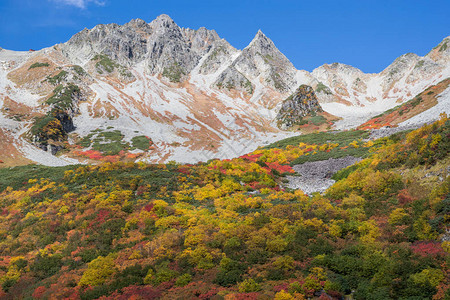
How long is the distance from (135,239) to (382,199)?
1893 centimetres

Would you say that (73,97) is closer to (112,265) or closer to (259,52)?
(112,265)

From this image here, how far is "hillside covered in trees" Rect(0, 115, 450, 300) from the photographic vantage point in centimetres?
1233

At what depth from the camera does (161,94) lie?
143 metres

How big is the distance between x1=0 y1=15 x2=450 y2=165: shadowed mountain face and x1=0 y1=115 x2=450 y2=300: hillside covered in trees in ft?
163

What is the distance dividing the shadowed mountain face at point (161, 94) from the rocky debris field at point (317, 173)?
3818 centimetres

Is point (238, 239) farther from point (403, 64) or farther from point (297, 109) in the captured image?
point (403, 64)

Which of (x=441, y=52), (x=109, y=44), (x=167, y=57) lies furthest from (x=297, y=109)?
(x=109, y=44)

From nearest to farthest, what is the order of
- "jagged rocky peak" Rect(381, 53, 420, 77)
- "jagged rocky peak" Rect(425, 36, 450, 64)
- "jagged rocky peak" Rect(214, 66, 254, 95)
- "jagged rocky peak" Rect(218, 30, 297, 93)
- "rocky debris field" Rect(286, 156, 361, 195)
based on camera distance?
"rocky debris field" Rect(286, 156, 361, 195) < "jagged rocky peak" Rect(425, 36, 450, 64) < "jagged rocky peak" Rect(214, 66, 254, 95) < "jagged rocky peak" Rect(218, 30, 297, 93) < "jagged rocky peak" Rect(381, 53, 420, 77)

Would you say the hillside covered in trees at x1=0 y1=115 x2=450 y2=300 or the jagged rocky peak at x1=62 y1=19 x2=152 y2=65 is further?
the jagged rocky peak at x1=62 y1=19 x2=152 y2=65

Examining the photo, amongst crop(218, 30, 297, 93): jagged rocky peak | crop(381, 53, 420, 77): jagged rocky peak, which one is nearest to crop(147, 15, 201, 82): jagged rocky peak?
crop(218, 30, 297, 93): jagged rocky peak

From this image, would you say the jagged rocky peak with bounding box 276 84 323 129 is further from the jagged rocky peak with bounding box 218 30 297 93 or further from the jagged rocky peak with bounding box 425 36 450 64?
the jagged rocky peak with bounding box 425 36 450 64

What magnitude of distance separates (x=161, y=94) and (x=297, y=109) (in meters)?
73.2

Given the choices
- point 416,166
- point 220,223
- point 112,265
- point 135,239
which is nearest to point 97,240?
point 135,239

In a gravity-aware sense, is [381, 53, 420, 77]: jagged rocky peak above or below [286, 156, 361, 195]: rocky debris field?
above
